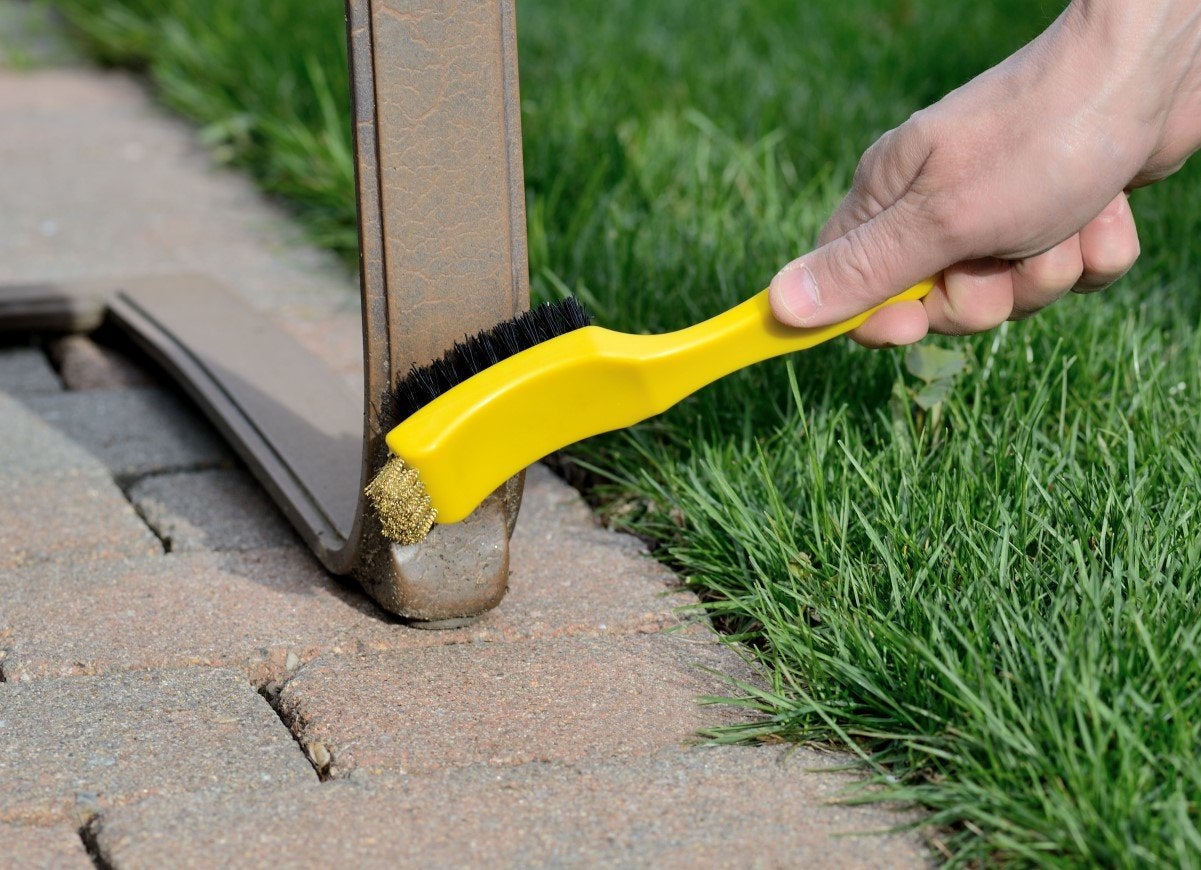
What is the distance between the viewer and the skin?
1403 mm

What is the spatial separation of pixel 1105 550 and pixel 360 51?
2.96 ft

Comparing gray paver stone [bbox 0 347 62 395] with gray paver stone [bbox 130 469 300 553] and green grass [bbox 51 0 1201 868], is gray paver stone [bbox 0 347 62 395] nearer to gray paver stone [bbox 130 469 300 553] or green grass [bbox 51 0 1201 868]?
gray paver stone [bbox 130 469 300 553]

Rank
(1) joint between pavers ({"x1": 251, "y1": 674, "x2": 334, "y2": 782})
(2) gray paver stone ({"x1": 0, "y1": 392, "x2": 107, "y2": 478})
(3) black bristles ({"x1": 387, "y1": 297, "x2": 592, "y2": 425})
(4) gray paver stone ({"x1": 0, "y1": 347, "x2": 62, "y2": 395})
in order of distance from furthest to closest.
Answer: (4) gray paver stone ({"x1": 0, "y1": 347, "x2": 62, "y2": 395}) < (2) gray paver stone ({"x1": 0, "y1": 392, "x2": 107, "y2": 478}) < (3) black bristles ({"x1": 387, "y1": 297, "x2": 592, "y2": 425}) < (1) joint between pavers ({"x1": 251, "y1": 674, "x2": 334, "y2": 782})

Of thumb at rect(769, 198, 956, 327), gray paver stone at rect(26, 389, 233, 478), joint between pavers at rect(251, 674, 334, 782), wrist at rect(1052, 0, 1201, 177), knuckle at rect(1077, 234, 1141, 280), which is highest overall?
wrist at rect(1052, 0, 1201, 177)

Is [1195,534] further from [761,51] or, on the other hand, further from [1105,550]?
[761,51]

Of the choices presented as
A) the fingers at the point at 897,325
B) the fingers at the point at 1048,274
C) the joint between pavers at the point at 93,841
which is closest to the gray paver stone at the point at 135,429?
the joint between pavers at the point at 93,841

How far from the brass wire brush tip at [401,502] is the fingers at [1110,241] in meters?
0.82

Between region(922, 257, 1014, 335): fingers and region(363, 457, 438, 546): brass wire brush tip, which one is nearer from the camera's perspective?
region(363, 457, 438, 546): brass wire brush tip

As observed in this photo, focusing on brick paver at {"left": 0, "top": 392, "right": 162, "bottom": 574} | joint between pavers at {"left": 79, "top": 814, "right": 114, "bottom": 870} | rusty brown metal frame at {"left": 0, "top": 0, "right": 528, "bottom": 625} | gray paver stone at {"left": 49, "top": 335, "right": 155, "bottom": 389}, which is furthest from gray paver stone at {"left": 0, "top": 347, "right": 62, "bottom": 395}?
joint between pavers at {"left": 79, "top": 814, "right": 114, "bottom": 870}

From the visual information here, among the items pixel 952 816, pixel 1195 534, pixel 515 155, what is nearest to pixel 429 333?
pixel 515 155

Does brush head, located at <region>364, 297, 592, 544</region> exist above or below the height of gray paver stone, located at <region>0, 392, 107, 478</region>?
above

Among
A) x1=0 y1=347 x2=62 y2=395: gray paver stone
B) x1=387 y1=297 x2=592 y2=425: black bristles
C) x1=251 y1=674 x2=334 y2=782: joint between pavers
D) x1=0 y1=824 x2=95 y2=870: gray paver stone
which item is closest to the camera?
x1=0 y1=824 x2=95 y2=870: gray paver stone

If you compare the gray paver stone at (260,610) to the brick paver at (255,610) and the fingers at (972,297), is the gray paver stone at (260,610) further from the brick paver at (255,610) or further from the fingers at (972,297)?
the fingers at (972,297)

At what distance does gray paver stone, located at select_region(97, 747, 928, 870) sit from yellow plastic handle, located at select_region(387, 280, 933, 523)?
0.30m
